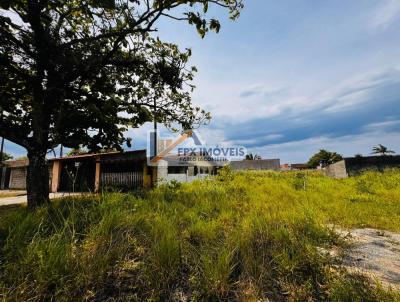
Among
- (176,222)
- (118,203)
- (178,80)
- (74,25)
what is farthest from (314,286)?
(74,25)

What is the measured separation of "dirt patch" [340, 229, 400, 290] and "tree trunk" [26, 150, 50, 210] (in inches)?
239

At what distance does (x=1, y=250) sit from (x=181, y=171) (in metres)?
18.0

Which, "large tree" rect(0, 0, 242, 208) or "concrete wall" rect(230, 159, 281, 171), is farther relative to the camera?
"concrete wall" rect(230, 159, 281, 171)

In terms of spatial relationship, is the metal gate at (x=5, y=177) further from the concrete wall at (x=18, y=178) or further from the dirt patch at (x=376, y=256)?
the dirt patch at (x=376, y=256)

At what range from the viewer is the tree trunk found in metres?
5.36

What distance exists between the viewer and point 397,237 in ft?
12.5

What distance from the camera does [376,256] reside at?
9.20 feet

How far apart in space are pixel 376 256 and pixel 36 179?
674cm

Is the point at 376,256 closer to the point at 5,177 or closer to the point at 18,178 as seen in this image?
the point at 18,178

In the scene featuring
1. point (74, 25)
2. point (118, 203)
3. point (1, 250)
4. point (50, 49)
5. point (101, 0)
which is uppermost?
point (74, 25)

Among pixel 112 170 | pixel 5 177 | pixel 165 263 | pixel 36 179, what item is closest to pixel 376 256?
pixel 165 263

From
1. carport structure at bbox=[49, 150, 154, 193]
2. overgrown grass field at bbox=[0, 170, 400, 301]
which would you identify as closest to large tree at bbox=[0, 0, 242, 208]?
overgrown grass field at bbox=[0, 170, 400, 301]

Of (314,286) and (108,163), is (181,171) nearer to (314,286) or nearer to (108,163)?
(108,163)

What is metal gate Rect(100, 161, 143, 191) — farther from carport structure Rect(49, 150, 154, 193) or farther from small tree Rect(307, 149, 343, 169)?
small tree Rect(307, 149, 343, 169)
